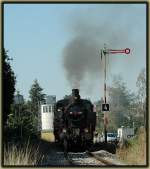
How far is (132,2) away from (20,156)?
5.51 meters

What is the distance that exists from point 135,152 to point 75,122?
18.3 ft

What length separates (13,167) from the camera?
40.8ft

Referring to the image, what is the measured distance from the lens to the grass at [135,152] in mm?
15753

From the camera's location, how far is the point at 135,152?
17344mm

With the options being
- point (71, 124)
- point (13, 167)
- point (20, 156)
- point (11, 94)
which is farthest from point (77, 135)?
point (13, 167)

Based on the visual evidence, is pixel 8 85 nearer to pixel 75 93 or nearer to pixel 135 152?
pixel 75 93

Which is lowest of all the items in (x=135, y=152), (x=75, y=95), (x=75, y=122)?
(x=135, y=152)

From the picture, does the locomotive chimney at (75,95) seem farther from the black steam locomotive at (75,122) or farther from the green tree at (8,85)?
the green tree at (8,85)

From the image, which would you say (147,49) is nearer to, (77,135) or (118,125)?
(77,135)

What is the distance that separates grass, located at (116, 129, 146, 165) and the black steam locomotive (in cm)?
293

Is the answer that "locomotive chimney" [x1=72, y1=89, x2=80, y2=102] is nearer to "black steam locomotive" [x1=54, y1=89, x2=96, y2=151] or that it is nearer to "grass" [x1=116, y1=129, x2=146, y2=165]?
"black steam locomotive" [x1=54, y1=89, x2=96, y2=151]

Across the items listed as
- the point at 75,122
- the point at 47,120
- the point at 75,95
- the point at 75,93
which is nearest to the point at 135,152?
the point at 75,122

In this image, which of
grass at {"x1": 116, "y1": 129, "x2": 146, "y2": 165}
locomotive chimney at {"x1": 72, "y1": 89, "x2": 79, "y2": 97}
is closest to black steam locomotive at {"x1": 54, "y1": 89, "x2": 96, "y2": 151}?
locomotive chimney at {"x1": 72, "y1": 89, "x2": 79, "y2": 97}

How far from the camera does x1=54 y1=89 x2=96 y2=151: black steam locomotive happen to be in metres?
22.3
